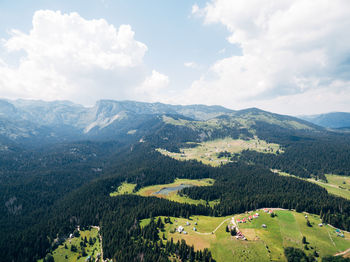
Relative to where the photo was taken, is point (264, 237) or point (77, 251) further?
point (77, 251)

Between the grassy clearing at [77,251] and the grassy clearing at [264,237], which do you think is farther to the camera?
the grassy clearing at [77,251]

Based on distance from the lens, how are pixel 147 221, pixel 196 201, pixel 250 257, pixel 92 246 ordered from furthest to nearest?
pixel 196 201, pixel 147 221, pixel 92 246, pixel 250 257

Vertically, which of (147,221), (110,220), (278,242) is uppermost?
(278,242)

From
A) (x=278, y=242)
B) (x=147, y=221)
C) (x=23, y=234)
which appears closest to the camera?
(x=278, y=242)

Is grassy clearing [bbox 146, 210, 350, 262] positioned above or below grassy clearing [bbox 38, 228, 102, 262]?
above

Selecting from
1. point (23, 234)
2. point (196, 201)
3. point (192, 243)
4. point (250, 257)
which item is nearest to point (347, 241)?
point (250, 257)

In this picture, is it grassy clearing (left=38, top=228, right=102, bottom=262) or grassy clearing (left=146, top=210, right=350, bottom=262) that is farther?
grassy clearing (left=38, top=228, right=102, bottom=262)

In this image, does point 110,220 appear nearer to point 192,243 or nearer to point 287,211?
point 192,243

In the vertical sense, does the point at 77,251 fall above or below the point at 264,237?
below
